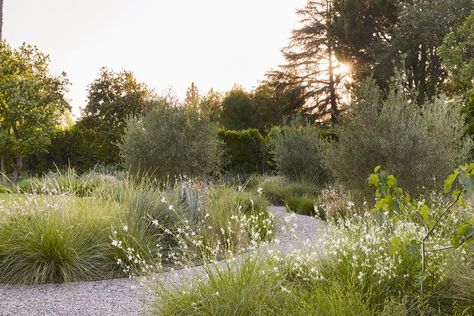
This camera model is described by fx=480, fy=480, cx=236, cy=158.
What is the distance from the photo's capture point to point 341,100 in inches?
1171

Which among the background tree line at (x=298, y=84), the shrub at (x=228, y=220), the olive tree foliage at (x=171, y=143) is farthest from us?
the background tree line at (x=298, y=84)

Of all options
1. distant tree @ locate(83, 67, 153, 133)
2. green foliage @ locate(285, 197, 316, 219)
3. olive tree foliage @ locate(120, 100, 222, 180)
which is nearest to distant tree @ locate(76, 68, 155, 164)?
distant tree @ locate(83, 67, 153, 133)

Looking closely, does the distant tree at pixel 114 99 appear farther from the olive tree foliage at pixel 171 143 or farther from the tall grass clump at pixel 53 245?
the tall grass clump at pixel 53 245

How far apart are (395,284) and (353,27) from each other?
73.3 feet

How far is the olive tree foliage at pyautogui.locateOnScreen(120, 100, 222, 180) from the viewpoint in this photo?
11320mm

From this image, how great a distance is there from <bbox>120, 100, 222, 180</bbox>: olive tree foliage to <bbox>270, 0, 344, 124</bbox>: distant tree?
19.0 meters

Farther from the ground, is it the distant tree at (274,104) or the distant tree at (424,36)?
the distant tree at (424,36)

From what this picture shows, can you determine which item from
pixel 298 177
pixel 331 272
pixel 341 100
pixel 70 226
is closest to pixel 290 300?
pixel 331 272

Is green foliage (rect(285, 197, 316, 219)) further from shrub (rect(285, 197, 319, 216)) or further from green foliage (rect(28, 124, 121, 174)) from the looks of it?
green foliage (rect(28, 124, 121, 174))

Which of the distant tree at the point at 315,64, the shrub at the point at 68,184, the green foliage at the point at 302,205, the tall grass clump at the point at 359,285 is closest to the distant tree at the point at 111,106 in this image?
the shrub at the point at 68,184

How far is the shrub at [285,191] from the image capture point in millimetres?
12234

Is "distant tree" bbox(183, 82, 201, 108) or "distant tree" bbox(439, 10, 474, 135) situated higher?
"distant tree" bbox(439, 10, 474, 135)

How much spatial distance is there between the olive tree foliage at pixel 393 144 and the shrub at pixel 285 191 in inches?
144

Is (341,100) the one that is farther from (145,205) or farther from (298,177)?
(145,205)
